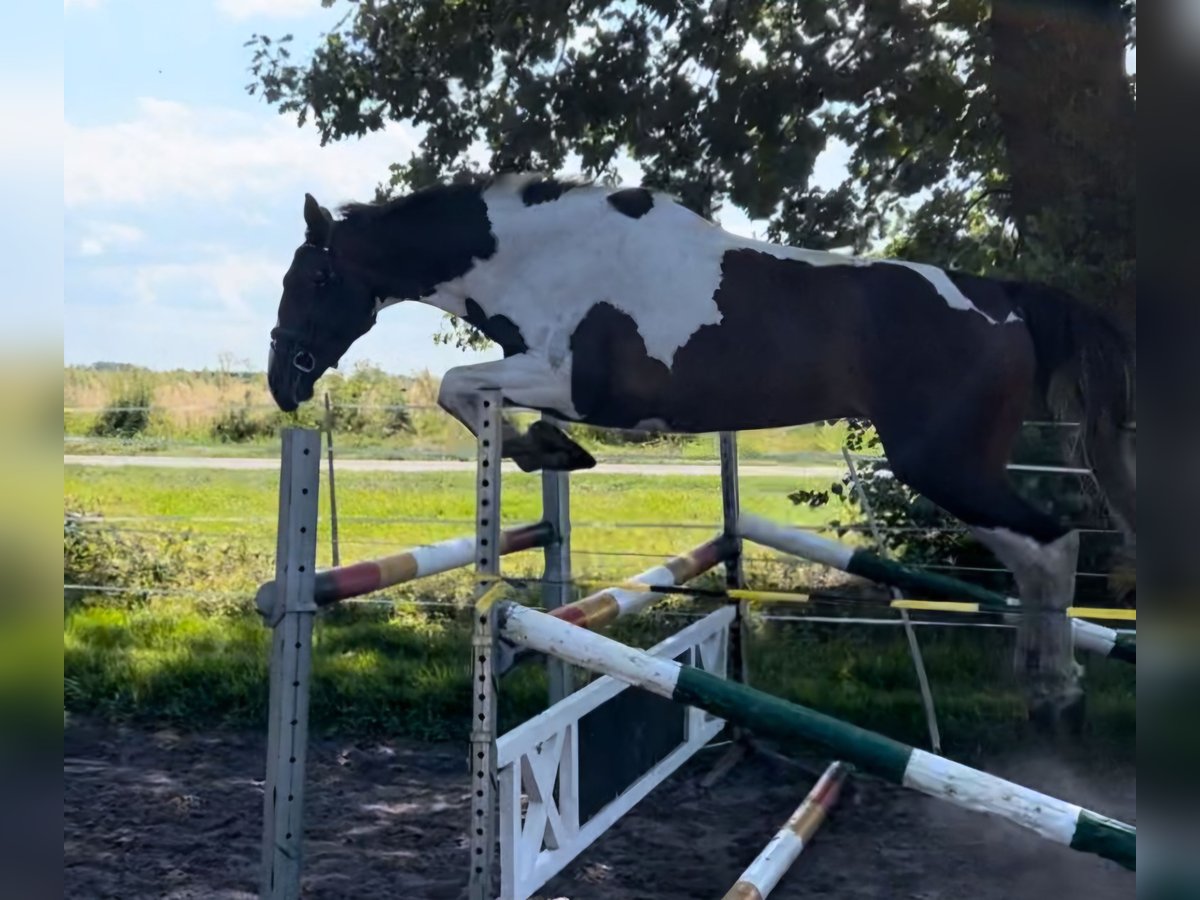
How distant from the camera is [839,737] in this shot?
181cm

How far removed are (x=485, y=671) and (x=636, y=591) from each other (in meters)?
0.61

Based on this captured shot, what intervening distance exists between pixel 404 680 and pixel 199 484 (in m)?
2.77

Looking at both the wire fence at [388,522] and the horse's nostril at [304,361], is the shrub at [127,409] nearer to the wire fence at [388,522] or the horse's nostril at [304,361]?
the wire fence at [388,522]

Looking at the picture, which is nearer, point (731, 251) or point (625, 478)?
point (731, 251)

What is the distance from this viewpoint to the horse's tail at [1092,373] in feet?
8.10

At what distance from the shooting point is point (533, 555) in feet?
19.7

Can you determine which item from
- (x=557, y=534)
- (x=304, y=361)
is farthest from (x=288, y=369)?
(x=557, y=534)

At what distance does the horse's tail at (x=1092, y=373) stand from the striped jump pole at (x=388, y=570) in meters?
1.41

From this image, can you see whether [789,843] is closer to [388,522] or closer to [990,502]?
[990,502]

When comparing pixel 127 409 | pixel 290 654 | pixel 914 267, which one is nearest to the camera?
pixel 290 654

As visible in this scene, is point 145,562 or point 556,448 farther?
point 145,562

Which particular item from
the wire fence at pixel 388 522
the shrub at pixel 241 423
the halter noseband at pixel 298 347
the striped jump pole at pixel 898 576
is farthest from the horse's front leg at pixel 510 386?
the shrub at pixel 241 423
